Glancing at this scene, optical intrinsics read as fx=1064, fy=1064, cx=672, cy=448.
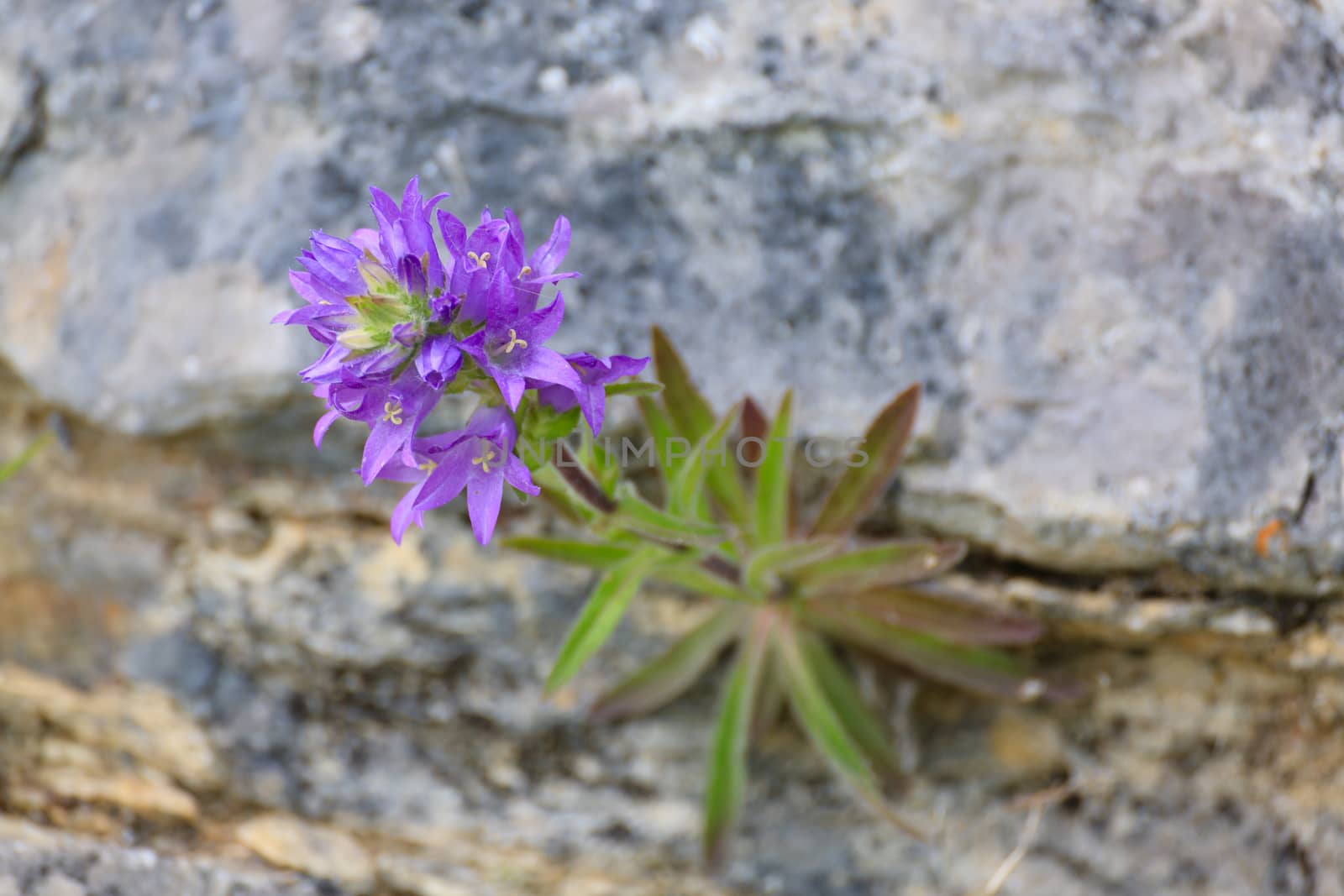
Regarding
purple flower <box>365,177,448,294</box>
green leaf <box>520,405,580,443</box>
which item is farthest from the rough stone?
purple flower <box>365,177,448,294</box>

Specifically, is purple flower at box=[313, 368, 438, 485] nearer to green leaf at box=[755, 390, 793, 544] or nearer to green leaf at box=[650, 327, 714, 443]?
green leaf at box=[650, 327, 714, 443]

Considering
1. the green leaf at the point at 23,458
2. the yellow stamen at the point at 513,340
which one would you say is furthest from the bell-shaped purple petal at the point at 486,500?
the green leaf at the point at 23,458

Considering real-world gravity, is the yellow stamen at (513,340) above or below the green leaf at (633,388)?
above

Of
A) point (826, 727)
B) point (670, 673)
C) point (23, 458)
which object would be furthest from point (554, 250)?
point (23, 458)

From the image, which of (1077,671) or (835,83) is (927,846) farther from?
(835,83)

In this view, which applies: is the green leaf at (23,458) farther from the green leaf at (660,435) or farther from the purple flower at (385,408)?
the green leaf at (660,435)

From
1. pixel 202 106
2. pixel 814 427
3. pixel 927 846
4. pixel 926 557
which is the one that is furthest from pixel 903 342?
pixel 202 106
